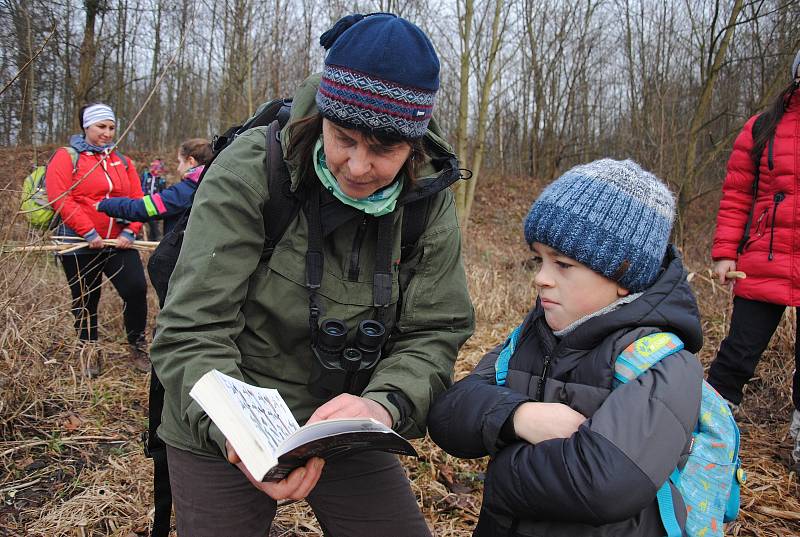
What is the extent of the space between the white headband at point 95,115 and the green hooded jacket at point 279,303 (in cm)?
391

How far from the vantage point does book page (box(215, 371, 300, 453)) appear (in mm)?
1287

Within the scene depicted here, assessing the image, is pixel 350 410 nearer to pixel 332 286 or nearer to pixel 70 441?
pixel 332 286

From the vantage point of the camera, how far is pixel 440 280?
1888mm

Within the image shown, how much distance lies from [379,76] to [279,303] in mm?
686

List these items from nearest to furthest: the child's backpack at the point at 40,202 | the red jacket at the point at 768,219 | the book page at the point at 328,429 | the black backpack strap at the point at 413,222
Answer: the book page at the point at 328,429 → the black backpack strap at the point at 413,222 → the red jacket at the point at 768,219 → the child's backpack at the point at 40,202

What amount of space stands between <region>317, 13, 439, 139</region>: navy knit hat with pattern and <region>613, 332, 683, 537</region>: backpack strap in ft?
2.68

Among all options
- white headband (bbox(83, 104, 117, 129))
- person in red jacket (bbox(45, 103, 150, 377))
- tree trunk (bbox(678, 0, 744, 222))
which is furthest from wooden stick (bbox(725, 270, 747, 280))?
tree trunk (bbox(678, 0, 744, 222))

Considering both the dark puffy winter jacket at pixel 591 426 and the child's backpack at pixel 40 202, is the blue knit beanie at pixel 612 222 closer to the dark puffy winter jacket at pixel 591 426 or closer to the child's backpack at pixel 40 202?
the dark puffy winter jacket at pixel 591 426

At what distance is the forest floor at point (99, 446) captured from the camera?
2916 millimetres

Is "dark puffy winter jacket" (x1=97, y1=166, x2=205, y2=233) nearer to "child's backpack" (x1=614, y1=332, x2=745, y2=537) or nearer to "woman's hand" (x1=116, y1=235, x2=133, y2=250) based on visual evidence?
"woman's hand" (x1=116, y1=235, x2=133, y2=250)

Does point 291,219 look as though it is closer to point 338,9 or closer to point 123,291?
point 123,291

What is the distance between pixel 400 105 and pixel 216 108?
2162 centimetres

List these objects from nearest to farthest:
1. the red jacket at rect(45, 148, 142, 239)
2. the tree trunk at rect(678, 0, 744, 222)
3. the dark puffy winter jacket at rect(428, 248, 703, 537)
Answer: the dark puffy winter jacket at rect(428, 248, 703, 537) < the red jacket at rect(45, 148, 142, 239) < the tree trunk at rect(678, 0, 744, 222)

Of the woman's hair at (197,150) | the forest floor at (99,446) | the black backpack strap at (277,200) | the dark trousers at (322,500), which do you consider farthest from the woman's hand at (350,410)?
the woman's hair at (197,150)
